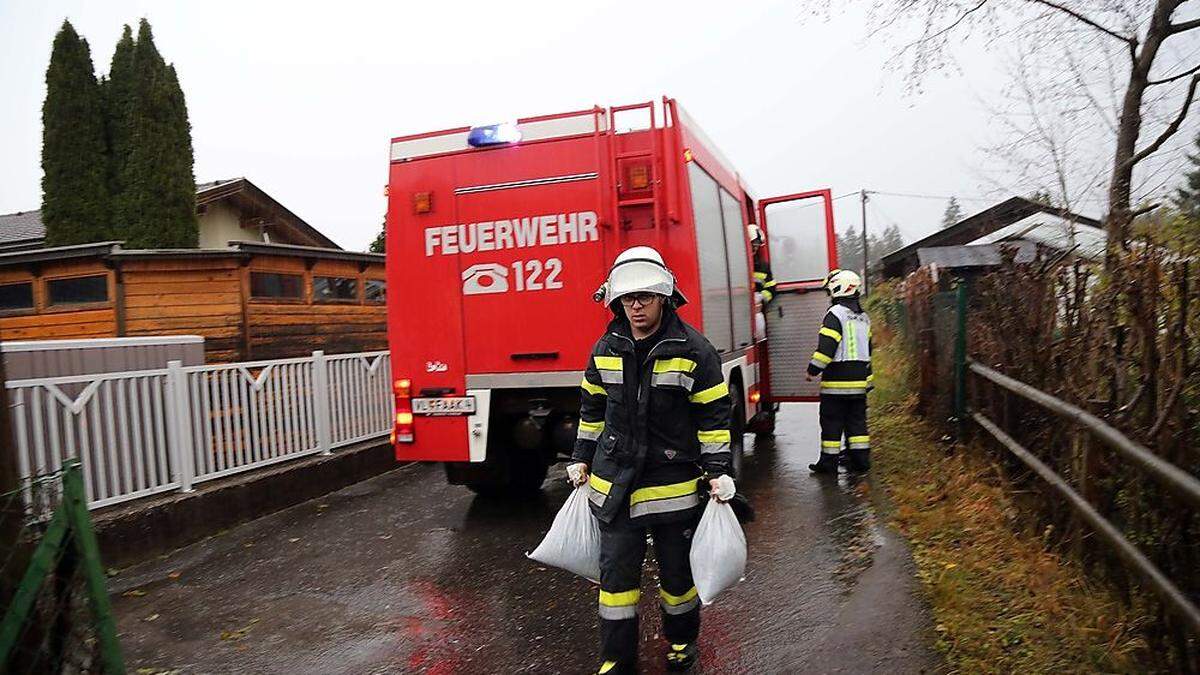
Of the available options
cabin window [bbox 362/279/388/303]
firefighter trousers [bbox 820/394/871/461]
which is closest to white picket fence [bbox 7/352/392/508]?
firefighter trousers [bbox 820/394/871/461]

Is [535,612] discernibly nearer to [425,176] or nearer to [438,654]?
[438,654]

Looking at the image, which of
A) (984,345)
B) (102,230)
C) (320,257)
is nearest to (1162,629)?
(984,345)

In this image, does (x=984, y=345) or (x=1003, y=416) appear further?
(x=984, y=345)

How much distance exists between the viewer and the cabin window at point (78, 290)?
1241cm

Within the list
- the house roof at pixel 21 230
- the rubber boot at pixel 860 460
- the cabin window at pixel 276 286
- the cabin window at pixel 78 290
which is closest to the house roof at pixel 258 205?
the house roof at pixel 21 230

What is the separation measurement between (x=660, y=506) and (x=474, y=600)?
1.84 m

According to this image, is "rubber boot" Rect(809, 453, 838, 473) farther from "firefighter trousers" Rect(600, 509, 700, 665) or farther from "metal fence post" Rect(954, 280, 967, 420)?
"firefighter trousers" Rect(600, 509, 700, 665)

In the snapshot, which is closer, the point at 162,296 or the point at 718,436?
the point at 718,436

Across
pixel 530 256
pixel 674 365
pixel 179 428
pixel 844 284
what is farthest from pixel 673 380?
pixel 179 428

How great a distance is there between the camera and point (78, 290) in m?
12.6

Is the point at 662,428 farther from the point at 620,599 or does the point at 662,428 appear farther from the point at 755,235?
the point at 755,235

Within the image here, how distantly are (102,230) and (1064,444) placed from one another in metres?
21.1

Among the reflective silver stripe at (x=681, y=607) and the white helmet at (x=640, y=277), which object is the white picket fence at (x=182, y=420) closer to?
the white helmet at (x=640, y=277)

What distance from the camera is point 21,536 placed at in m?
2.45
